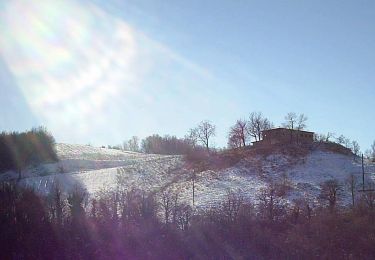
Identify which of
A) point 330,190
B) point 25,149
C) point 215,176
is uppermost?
point 25,149

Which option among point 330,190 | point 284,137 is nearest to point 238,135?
point 284,137

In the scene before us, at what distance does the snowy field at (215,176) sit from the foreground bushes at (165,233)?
14.9 meters

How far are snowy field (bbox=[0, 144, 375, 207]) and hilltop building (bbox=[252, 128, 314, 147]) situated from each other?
18.0 feet

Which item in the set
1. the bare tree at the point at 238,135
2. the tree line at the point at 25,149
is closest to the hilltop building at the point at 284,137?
the bare tree at the point at 238,135

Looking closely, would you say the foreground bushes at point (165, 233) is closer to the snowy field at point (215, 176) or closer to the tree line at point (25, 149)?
the snowy field at point (215, 176)

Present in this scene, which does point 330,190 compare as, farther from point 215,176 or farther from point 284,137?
point 284,137

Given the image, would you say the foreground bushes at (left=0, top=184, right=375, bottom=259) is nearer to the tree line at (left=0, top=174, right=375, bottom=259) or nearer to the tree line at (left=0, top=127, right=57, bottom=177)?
the tree line at (left=0, top=174, right=375, bottom=259)

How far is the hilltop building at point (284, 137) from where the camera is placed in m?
64.4

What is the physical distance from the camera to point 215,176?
53.4 m

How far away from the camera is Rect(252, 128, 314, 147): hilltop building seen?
64425mm

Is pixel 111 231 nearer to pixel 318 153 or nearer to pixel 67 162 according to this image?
pixel 318 153

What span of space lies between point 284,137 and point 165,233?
4786 centimetres

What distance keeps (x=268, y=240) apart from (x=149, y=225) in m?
6.01

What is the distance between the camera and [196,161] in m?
61.5
